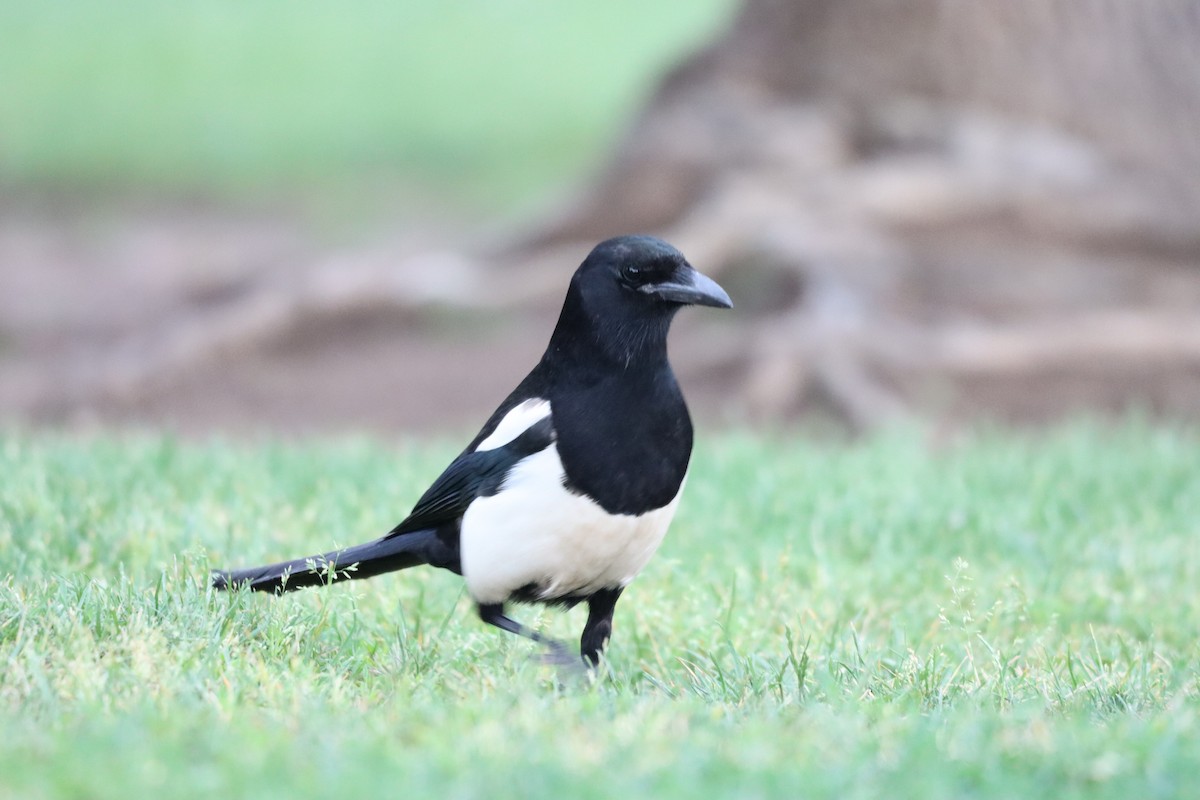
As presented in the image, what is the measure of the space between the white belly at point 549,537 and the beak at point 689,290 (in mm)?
503

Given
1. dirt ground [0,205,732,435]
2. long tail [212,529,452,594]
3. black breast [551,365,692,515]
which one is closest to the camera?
black breast [551,365,692,515]

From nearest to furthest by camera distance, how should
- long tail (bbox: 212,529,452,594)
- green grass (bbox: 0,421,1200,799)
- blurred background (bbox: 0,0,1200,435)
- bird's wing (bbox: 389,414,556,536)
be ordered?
green grass (bbox: 0,421,1200,799)
bird's wing (bbox: 389,414,556,536)
long tail (bbox: 212,529,452,594)
blurred background (bbox: 0,0,1200,435)

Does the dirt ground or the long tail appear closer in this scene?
the long tail

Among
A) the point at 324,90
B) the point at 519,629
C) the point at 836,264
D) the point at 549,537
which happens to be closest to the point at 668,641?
the point at 519,629

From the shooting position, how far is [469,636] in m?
4.28

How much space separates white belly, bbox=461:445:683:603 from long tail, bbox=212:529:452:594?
259 mm

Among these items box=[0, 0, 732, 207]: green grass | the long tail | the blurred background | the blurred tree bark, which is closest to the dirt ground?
the blurred background

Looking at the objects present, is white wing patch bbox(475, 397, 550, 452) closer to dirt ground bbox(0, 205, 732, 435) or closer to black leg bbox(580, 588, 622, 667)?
black leg bbox(580, 588, 622, 667)

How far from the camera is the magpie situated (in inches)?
146

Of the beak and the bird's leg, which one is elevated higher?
the beak

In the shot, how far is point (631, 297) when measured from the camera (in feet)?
12.8

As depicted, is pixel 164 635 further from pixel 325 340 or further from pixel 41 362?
pixel 41 362

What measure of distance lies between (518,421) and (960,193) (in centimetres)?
638

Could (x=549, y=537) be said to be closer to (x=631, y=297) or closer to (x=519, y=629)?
(x=519, y=629)
